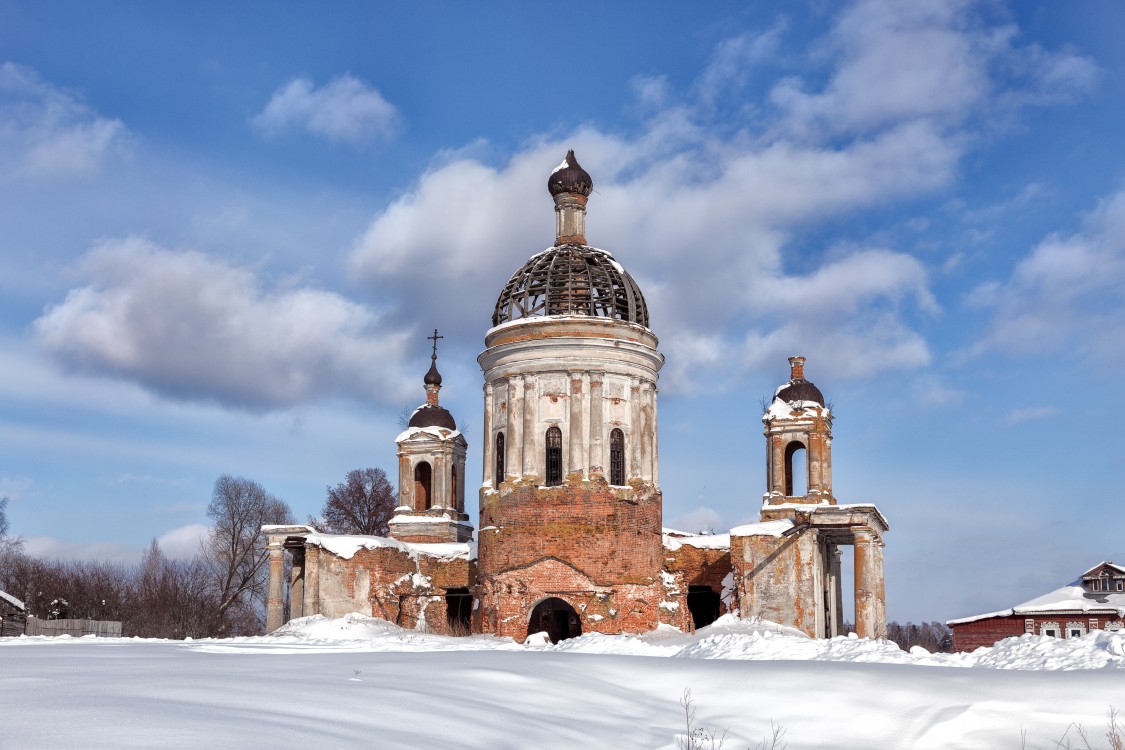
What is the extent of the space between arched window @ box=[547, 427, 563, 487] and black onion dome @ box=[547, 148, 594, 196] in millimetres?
7390

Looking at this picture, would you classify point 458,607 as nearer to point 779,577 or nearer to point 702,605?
point 702,605

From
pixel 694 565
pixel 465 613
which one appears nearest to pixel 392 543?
pixel 465 613

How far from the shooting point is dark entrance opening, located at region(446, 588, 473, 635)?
34219 millimetres

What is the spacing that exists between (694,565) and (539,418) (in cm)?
587

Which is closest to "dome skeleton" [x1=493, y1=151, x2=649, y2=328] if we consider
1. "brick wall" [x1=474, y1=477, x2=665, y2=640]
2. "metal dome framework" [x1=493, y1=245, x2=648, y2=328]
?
"metal dome framework" [x1=493, y1=245, x2=648, y2=328]

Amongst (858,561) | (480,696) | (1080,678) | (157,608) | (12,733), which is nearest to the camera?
(12,733)

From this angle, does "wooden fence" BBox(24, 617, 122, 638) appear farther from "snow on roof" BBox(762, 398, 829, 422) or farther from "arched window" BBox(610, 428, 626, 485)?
"snow on roof" BBox(762, 398, 829, 422)

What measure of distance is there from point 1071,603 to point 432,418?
23.4 meters

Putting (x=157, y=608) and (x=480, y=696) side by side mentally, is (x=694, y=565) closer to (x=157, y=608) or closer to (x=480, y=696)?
(x=480, y=696)

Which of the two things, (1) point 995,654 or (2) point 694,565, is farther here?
(2) point 694,565

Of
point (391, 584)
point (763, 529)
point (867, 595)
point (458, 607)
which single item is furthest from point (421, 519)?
point (867, 595)

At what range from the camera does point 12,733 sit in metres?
6.57

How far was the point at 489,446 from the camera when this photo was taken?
32.1 meters

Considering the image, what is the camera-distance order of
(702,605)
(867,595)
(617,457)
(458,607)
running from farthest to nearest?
(458,607)
(702,605)
(617,457)
(867,595)
